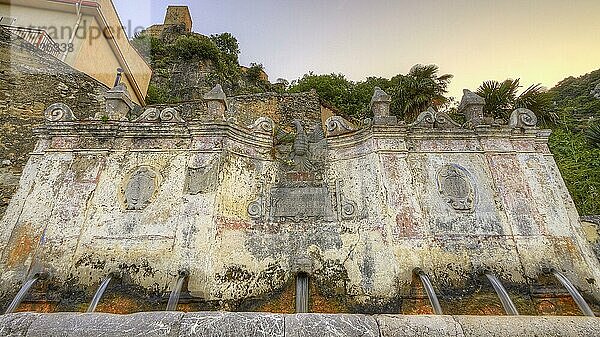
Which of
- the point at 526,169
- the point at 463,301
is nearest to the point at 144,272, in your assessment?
the point at 463,301

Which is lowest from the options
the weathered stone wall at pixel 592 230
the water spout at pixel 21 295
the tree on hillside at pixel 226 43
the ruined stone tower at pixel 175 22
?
the water spout at pixel 21 295

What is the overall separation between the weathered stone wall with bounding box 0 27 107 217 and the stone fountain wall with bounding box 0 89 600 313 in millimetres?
3813

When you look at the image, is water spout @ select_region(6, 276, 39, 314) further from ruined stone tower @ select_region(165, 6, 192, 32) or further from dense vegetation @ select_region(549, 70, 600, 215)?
ruined stone tower @ select_region(165, 6, 192, 32)

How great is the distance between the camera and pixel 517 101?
10773 mm

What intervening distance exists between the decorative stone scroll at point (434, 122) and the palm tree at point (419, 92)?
19.9 ft

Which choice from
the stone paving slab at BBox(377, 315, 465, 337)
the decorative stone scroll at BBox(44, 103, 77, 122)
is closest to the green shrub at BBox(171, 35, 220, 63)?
the decorative stone scroll at BBox(44, 103, 77, 122)

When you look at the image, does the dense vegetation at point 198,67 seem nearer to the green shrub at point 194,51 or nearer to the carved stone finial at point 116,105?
the green shrub at point 194,51

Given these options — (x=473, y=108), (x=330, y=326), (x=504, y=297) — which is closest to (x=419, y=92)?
(x=473, y=108)

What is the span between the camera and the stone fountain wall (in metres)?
5.82

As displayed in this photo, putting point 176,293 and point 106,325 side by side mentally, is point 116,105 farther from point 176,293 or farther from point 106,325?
point 106,325

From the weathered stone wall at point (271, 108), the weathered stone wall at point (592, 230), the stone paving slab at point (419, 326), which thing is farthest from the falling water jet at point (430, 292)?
the weathered stone wall at point (271, 108)

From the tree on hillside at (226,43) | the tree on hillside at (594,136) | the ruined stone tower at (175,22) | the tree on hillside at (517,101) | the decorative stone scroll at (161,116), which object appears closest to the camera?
the decorative stone scroll at (161,116)

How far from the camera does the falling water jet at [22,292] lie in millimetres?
5010

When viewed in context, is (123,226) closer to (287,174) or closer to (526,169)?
(287,174)
